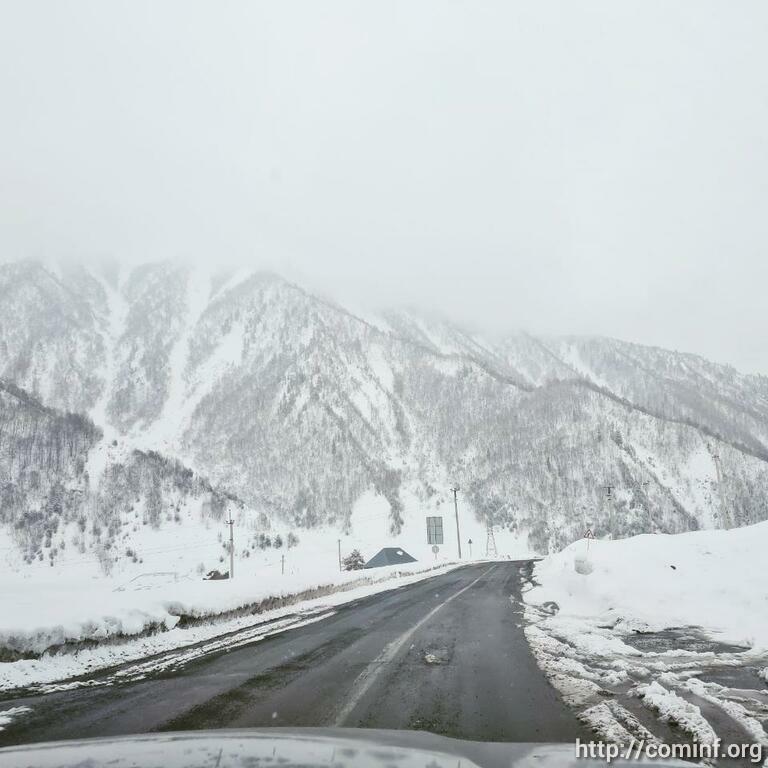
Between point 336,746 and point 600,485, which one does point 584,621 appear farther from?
point 600,485

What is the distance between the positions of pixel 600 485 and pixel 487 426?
3695cm

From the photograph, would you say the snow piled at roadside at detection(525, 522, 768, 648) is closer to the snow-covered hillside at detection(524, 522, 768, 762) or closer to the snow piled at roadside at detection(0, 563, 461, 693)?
the snow-covered hillside at detection(524, 522, 768, 762)

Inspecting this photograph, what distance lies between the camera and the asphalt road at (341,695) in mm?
5164

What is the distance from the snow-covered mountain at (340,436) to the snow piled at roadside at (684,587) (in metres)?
87.4

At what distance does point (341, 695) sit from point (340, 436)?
131 metres

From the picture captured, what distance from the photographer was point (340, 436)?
13675cm

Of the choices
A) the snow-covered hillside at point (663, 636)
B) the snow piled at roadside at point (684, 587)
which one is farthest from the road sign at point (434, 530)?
the snow piled at roadside at point (684, 587)

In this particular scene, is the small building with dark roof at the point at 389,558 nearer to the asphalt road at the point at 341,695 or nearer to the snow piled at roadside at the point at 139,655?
the snow piled at roadside at the point at 139,655

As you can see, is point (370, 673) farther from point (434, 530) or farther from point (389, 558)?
point (389, 558)

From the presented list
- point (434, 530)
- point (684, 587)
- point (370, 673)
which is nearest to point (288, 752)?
point (370, 673)

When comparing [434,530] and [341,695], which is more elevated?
[434,530]

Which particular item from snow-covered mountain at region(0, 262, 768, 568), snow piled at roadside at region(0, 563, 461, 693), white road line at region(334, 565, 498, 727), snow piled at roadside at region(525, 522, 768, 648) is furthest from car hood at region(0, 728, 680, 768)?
snow-covered mountain at region(0, 262, 768, 568)

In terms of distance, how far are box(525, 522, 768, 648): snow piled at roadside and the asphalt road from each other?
376 cm

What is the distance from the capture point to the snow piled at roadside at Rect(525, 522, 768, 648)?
35.8 ft
